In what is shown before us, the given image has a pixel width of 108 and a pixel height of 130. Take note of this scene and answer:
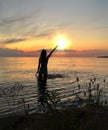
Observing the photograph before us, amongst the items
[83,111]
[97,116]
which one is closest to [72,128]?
[97,116]

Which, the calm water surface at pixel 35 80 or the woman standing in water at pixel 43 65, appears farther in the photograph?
the woman standing in water at pixel 43 65

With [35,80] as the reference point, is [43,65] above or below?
above

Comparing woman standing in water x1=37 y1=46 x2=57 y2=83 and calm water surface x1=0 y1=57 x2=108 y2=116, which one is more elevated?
woman standing in water x1=37 y1=46 x2=57 y2=83

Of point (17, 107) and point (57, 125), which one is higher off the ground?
point (57, 125)

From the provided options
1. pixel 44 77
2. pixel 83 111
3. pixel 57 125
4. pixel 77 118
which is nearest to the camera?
pixel 57 125

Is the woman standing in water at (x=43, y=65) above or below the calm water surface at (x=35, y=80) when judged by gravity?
above

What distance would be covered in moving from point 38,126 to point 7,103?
7098 mm

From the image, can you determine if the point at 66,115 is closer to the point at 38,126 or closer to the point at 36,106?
the point at 38,126

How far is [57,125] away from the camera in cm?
646

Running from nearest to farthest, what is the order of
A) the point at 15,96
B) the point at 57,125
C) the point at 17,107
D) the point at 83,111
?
the point at 57,125 → the point at 83,111 → the point at 17,107 → the point at 15,96

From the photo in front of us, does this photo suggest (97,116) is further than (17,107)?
No

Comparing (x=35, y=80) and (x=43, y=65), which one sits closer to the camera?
(x=43, y=65)

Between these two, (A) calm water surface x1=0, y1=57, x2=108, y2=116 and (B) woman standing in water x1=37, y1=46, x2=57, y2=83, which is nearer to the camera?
(A) calm water surface x1=0, y1=57, x2=108, y2=116

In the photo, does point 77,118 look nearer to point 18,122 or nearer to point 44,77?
point 18,122
